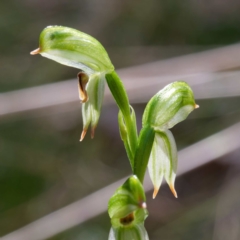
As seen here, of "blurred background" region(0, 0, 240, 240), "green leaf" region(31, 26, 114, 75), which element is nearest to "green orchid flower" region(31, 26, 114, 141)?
"green leaf" region(31, 26, 114, 75)

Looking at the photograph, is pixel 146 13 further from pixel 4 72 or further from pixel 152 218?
pixel 152 218

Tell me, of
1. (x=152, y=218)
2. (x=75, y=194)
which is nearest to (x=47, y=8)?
(x=75, y=194)

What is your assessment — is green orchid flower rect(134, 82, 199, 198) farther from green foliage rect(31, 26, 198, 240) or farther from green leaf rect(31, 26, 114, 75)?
green leaf rect(31, 26, 114, 75)

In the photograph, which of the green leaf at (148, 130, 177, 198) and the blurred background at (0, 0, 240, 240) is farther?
the blurred background at (0, 0, 240, 240)

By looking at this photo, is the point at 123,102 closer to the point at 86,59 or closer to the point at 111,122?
the point at 86,59

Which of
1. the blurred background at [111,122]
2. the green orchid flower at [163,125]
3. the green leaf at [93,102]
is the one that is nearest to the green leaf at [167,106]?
the green orchid flower at [163,125]

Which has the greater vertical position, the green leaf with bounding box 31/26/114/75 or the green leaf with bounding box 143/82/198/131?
the green leaf with bounding box 31/26/114/75

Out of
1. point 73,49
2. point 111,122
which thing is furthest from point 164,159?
point 111,122
